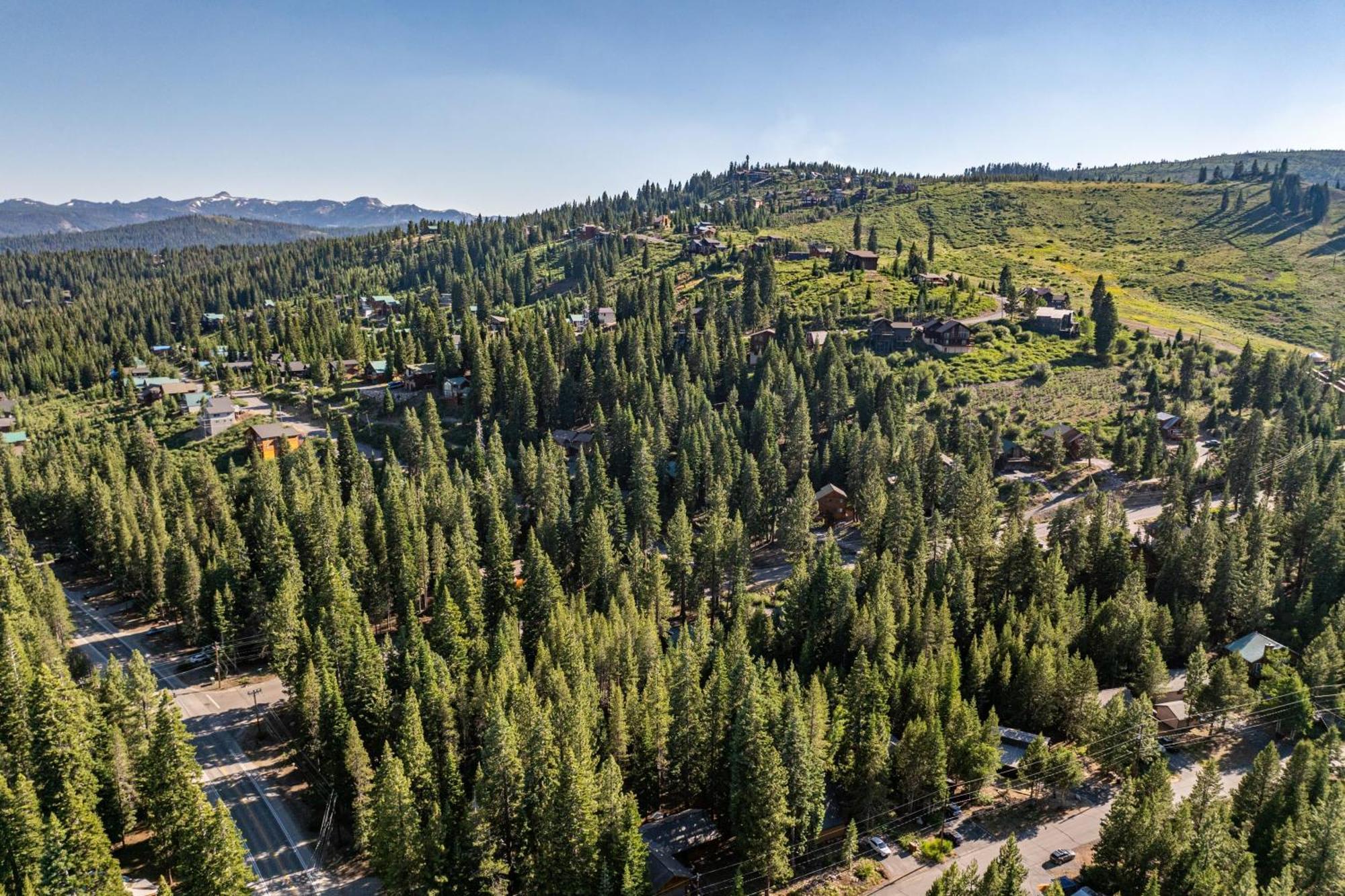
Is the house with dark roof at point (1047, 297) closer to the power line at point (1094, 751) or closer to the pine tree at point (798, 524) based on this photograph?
the pine tree at point (798, 524)

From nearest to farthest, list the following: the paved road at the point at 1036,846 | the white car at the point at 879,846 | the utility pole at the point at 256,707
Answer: the paved road at the point at 1036,846
the white car at the point at 879,846
the utility pole at the point at 256,707

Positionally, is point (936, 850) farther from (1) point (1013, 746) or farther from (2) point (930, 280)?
(2) point (930, 280)

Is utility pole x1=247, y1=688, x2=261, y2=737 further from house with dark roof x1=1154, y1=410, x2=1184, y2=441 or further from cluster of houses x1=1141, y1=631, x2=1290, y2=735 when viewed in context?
house with dark roof x1=1154, y1=410, x2=1184, y2=441

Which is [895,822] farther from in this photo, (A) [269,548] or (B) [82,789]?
(A) [269,548]

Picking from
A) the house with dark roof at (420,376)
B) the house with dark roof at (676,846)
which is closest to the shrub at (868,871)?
the house with dark roof at (676,846)

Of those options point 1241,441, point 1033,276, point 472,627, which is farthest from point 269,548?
point 1033,276

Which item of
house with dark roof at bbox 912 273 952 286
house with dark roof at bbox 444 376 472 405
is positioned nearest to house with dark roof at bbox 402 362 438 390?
house with dark roof at bbox 444 376 472 405
